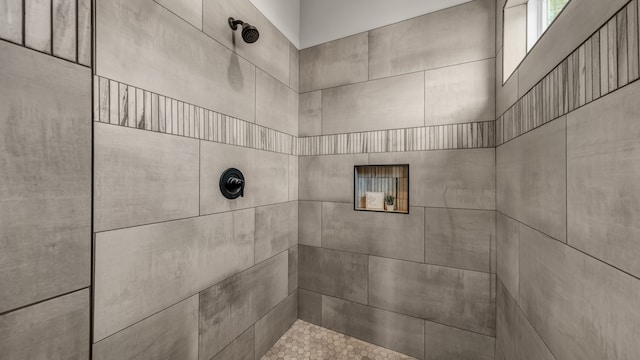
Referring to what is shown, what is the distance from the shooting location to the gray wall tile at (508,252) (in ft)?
3.46

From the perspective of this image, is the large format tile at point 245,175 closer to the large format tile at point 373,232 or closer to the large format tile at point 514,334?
the large format tile at point 373,232

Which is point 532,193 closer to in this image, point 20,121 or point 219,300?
point 219,300

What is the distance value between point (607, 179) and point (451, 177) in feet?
2.95

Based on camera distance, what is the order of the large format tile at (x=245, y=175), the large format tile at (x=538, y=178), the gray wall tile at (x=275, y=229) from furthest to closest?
1. the gray wall tile at (x=275, y=229)
2. the large format tile at (x=245, y=175)
3. the large format tile at (x=538, y=178)

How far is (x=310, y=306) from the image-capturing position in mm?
1821

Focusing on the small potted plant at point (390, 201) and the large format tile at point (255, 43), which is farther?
the small potted plant at point (390, 201)

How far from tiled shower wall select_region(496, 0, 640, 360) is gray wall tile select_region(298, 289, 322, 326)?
114 cm

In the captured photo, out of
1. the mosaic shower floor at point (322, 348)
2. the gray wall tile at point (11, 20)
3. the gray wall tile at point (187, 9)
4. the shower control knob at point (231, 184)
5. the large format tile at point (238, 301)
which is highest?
the gray wall tile at point (187, 9)

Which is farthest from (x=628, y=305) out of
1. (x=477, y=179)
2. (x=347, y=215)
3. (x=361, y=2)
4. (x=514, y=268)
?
(x=361, y=2)

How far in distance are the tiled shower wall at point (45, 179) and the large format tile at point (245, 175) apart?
43cm

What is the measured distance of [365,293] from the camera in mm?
1637

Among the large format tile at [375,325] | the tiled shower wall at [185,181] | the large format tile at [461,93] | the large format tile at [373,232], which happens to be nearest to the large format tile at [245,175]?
the tiled shower wall at [185,181]

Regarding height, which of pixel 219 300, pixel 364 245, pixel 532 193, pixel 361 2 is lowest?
pixel 219 300

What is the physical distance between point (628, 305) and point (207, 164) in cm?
135
